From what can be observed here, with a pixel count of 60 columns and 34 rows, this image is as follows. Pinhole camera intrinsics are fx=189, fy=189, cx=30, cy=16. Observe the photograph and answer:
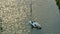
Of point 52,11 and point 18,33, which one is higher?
point 52,11

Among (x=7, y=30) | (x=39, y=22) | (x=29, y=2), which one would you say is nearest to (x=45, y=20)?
(x=39, y=22)

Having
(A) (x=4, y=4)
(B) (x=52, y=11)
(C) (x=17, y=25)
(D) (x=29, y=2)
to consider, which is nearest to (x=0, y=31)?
(C) (x=17, y=25)

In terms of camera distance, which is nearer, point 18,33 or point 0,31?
point 0,31

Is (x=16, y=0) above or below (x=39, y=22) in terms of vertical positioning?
above

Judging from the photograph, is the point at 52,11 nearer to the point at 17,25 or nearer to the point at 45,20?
the point at 45,20

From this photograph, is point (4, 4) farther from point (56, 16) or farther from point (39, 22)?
point (56, 16)

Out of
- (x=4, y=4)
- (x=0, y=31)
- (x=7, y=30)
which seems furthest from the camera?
(x=4, y=4)

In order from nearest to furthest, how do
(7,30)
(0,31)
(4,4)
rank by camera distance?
(0,31) < (7,30) < (4,4)

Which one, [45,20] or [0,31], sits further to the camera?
[45,20]

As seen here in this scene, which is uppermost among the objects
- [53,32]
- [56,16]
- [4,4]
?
[4,4]
